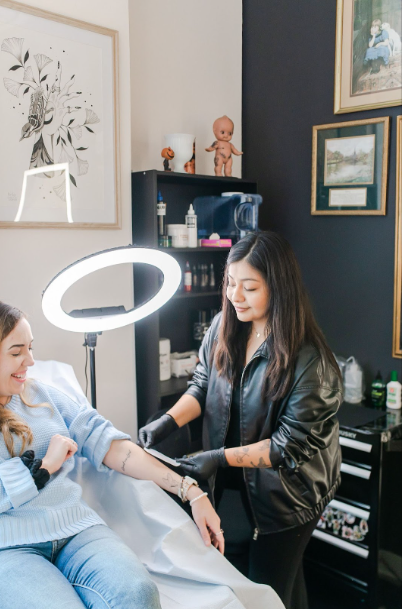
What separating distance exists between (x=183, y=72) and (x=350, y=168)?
0.97m

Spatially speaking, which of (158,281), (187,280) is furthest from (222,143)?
(158,281)

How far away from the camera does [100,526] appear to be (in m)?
1.51

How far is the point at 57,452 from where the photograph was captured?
5.09ft

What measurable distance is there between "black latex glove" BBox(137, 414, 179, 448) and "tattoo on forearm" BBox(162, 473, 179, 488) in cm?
12

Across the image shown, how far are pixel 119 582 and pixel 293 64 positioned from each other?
102 inches

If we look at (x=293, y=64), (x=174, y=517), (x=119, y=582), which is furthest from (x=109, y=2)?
(x=119, y=582)

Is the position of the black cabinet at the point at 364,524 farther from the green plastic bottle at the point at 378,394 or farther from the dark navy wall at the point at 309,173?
the dark navy wall at the point at 309,173

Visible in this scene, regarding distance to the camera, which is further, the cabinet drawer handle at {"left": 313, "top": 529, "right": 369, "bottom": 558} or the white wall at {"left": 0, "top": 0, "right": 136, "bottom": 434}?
the cabinet drawer handle at {"left": 313, "top": 529, "right": 369, "bottom": 558}

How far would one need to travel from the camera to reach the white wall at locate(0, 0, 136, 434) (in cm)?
209

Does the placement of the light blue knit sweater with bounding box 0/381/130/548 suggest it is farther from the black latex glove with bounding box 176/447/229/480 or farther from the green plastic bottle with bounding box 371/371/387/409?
the green plastic bottle with bounding box 371/371/387/409

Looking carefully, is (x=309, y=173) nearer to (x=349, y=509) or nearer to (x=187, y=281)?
(x=187, y=281)

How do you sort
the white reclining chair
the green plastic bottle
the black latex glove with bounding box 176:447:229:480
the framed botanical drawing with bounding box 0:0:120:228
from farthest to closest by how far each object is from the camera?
the green plastic bottle
the framed botanical drawing with bounding box 0:0:120:228
the black latex glove with bounding box 176:447:229:480
the white reclining chair

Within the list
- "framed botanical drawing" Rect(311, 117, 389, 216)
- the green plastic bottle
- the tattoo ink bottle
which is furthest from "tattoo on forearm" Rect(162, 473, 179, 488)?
"framed botanical drawing" Rect(311, 117, 389, 216)

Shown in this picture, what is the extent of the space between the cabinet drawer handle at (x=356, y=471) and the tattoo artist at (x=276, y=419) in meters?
0.51
